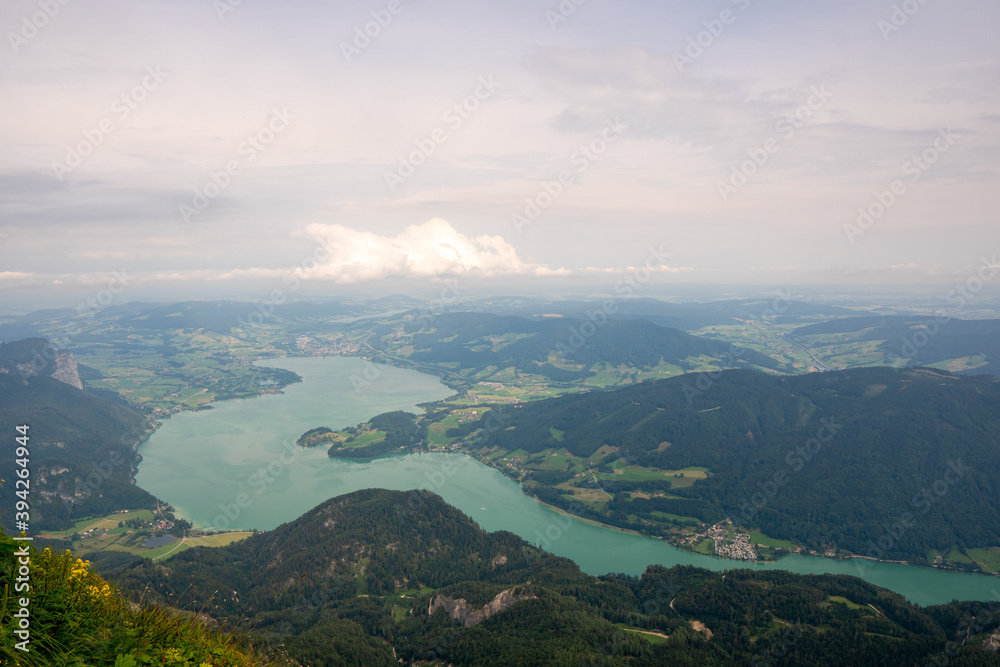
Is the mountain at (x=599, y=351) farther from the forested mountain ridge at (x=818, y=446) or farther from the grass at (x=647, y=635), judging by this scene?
the grass at (x=647, y=635)

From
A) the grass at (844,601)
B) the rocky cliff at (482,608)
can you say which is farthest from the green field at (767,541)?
the rocky cliff at (482,608)

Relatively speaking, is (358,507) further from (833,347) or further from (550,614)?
(833,347)

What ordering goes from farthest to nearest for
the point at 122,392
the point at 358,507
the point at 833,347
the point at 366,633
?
Result: the point at 833,347 → the point at 122,392 → the point at 358,507 → the point at 366,633

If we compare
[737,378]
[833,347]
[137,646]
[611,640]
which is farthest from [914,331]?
[137,646]

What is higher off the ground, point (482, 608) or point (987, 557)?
point (482, 608)

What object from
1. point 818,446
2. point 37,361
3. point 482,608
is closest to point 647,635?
point 482,608

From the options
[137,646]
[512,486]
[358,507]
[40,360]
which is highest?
[137,646]

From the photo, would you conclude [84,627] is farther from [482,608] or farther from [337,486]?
[337,486]
